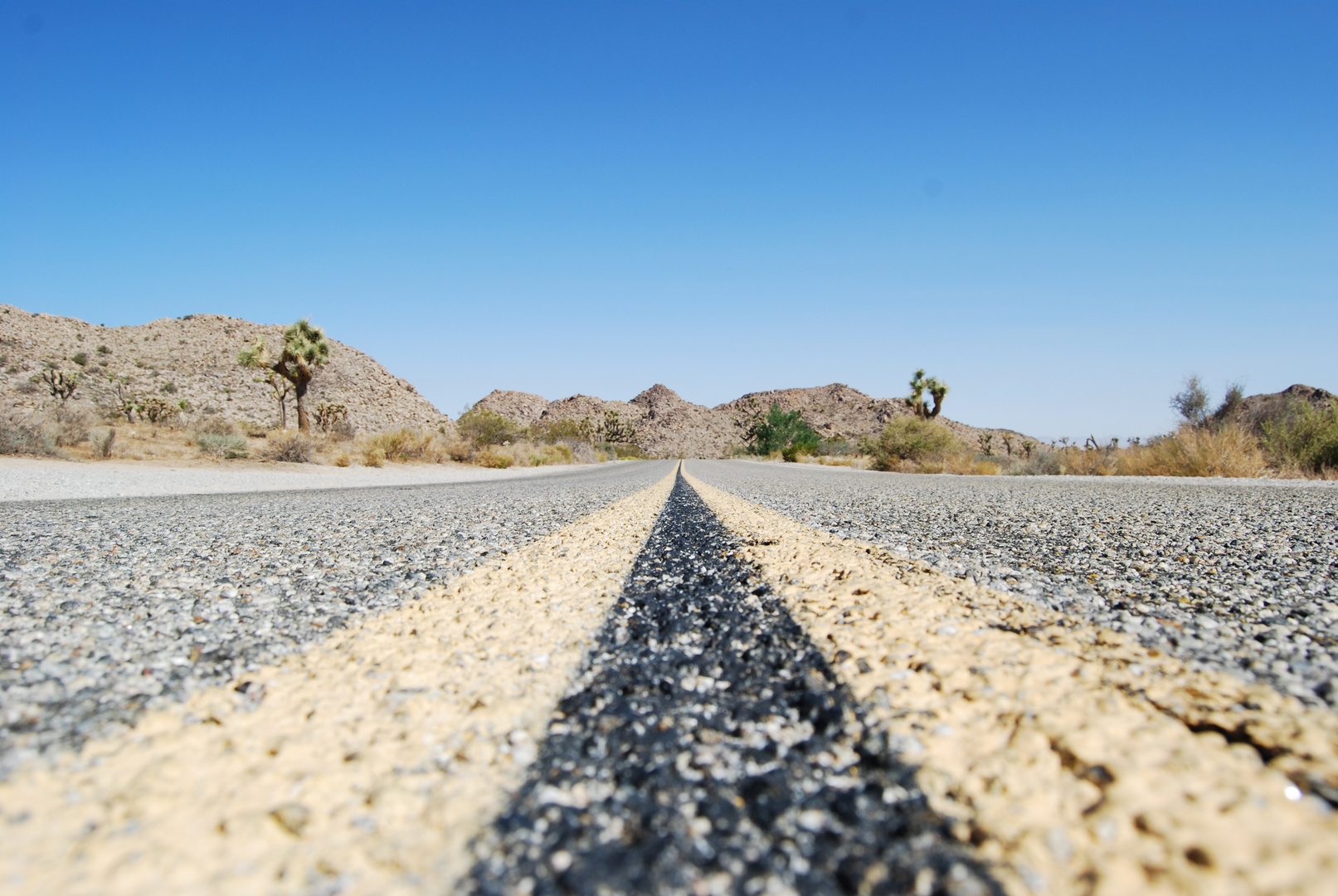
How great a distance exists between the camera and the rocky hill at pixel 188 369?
136 ft

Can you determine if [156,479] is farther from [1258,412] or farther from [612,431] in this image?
[612,431]

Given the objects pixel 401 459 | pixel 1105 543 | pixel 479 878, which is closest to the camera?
pixel 479 878

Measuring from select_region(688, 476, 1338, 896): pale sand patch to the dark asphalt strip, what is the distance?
0.07m

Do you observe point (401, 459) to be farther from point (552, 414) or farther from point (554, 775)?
point (552, 414)

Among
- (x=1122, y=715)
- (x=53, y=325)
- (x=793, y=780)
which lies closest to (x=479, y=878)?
(x=793, y=780)

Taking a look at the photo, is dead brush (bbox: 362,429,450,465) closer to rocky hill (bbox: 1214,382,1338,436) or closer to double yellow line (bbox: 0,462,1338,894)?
double yellow line (bbox: 0,462,1338,894)

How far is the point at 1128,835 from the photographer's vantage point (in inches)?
28.7

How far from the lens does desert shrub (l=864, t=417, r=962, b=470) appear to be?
20.1 meters

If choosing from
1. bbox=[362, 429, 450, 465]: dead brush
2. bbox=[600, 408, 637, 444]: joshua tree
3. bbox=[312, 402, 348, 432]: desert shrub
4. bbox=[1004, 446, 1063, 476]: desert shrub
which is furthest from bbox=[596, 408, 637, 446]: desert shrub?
bbox=[1004, 446, 1063, 476]: desert shrub

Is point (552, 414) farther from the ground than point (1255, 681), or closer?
farther from the ground

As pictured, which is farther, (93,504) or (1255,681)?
(93,504)

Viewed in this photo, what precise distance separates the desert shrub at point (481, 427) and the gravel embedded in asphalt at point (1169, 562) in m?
23.3

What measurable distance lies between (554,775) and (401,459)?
22322 millimetres

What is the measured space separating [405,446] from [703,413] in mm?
79431
